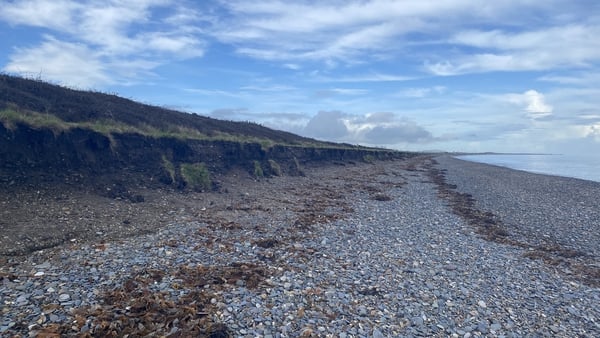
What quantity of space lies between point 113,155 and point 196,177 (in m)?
4.10

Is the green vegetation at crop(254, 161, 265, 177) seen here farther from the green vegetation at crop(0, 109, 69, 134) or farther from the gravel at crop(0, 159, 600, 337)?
the gravel at crop(0, 159, 600, 337)

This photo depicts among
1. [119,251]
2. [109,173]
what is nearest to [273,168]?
[109,173]

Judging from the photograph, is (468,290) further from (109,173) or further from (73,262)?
(109,173)

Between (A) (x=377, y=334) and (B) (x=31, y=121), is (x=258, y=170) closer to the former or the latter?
(B) (x=31, y=121)

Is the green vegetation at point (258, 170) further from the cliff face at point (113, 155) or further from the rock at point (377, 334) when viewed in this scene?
the rock at point (377, 334)

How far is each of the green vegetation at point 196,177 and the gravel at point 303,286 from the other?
22.8 feet

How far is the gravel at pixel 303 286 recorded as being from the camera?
7.86 metres

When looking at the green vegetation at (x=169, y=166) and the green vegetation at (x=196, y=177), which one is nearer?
the green vegetation at (x=169, y=166)

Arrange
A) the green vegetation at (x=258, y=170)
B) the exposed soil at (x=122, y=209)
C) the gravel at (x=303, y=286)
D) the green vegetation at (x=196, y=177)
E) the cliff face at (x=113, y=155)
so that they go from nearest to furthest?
1. the gravel at (x=303, y=286)
2. the exposed soil at (x=122, y=209)
3. the cliff face at (x=113, y=155)
4. the green vegetation at (x=196, y=177)
5. the green vegetation at (x=258, y=170)

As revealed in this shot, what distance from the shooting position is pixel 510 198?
27719mm

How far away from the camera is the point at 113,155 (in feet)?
64.7

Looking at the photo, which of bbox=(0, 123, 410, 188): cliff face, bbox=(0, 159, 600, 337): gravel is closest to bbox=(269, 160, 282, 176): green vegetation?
bbox=(0, 123, 410, 188): cliff face

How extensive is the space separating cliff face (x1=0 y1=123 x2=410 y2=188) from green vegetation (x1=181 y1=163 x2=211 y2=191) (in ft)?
1.03

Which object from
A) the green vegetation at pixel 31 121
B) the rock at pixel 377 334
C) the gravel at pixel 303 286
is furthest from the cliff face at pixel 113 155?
the rock at pixel 377 334
